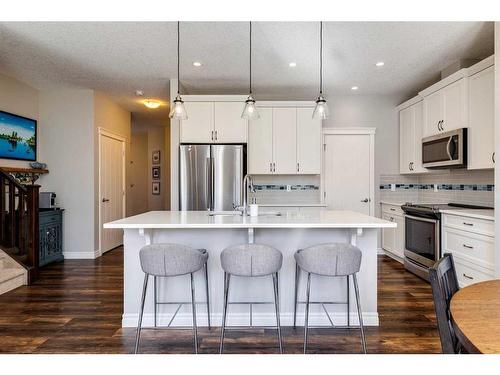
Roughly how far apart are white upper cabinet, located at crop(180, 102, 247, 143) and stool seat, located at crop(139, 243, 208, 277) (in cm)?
254

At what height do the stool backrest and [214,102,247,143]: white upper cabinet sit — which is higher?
[214,102,247,143]: white upper cabinet

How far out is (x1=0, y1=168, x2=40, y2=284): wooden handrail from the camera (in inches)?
153

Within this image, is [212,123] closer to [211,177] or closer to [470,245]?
[211,177]

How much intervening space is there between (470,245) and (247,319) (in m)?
2.28

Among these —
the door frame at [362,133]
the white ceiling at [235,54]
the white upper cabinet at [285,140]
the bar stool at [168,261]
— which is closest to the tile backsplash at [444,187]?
the door frame at [362,133]

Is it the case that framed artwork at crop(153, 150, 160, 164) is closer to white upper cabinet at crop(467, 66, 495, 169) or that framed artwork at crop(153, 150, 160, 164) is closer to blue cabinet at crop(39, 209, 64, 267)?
blue cabinet at crop(39, 209, 64, 267)

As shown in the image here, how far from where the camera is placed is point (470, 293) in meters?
1.21

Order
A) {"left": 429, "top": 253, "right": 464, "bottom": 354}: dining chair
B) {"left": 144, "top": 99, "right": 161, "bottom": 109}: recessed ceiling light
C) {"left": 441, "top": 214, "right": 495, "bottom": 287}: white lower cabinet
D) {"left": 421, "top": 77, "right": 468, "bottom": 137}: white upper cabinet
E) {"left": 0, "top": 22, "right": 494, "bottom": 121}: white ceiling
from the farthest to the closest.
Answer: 1. {"left": 144, "top": 99, "right": 161, "bottom": 109}: recessed ceiling light
2. {"left": 421, "top": 77, "right": 468, "bottom": 137}: white upper cabinet
3. {"left": 0, "top": 22, "right": 494, "bottom": 121}: white ceiling
4. {"left": 441, "top": 214, "right": 495, "bottom": 287}: white lower cabinet
5. {"left": 429, "top": 253, "right": 464, "bottom": 354}: dining chair

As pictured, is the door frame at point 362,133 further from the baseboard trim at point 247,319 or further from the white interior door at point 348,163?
the baseboard trim at point 247,319

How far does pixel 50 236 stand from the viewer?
4.78 m

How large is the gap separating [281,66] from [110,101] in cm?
322

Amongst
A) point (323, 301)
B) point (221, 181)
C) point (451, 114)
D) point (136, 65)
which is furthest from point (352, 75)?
point (323, 301)

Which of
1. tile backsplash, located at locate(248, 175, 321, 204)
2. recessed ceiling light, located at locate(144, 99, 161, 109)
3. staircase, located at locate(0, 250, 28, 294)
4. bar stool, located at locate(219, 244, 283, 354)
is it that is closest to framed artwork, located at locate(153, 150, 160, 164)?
recessed ceiling light, located at locate(144, 99, 161, 109)
